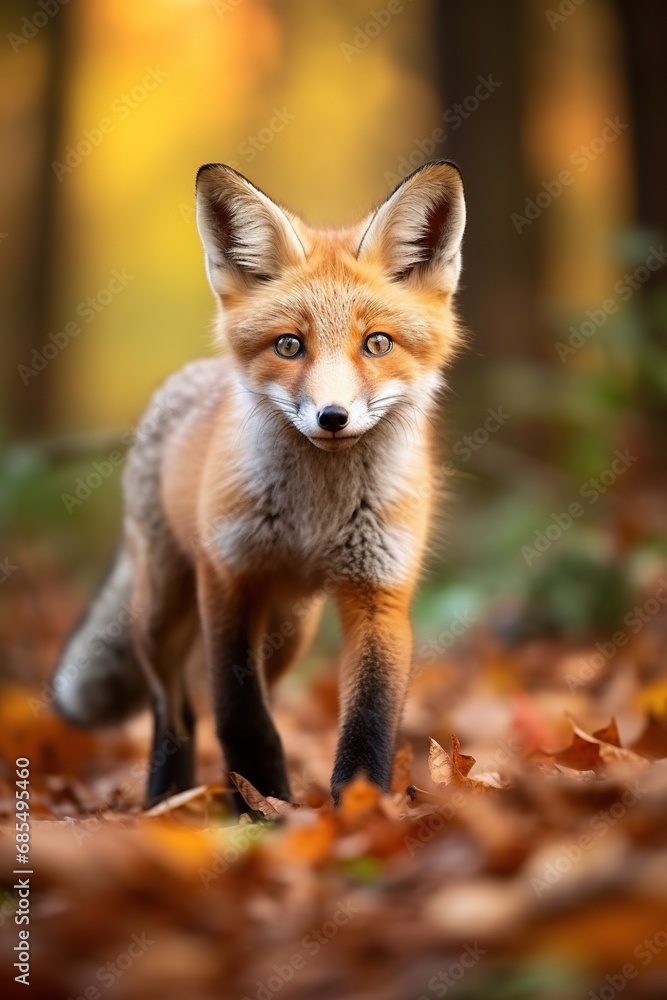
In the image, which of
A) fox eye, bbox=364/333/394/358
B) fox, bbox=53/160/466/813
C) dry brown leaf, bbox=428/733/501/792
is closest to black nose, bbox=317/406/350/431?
fox, bbox=53/160/466/813

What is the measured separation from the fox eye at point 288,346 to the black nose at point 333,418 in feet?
1.11

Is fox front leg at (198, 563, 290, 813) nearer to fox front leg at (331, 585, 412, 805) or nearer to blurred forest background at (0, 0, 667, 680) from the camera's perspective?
fox front leg at (331, 585, 412, 805)

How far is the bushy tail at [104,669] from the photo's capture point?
15.1ft

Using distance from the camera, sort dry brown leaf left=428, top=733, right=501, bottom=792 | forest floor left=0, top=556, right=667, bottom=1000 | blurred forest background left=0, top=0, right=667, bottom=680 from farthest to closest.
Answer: blurred forest background left=0, top=0, right=667, bottom=680, dry brown leaf left=428, top=733, right=501, bottom=792, forest floor left=0, top=556, right=667, bottom=1000

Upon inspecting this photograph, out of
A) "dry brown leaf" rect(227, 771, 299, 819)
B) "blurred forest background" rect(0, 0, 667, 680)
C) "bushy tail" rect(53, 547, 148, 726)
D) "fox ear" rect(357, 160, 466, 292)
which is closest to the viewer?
"dry brown leaf" rect(227, 771, 299, 819)

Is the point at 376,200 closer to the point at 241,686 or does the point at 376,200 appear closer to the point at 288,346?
the point at 288,346

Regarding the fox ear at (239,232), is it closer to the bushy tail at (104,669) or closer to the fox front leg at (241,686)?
the fox front leg at (241,686)

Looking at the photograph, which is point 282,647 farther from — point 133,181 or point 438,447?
point 133,181

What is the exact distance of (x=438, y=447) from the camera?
4.31m

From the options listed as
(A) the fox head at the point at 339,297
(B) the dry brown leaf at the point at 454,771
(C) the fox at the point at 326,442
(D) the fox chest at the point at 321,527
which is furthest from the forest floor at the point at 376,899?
(A) the fox head at the point at 339,297

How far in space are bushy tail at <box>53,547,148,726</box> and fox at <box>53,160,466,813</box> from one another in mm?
1192

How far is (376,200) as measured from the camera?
398 centimetres

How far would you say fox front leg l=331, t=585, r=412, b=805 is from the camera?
10.0 ft

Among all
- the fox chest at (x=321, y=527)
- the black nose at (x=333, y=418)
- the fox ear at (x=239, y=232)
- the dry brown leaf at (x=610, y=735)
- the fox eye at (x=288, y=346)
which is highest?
the fox ear at (x=239, y=232)
